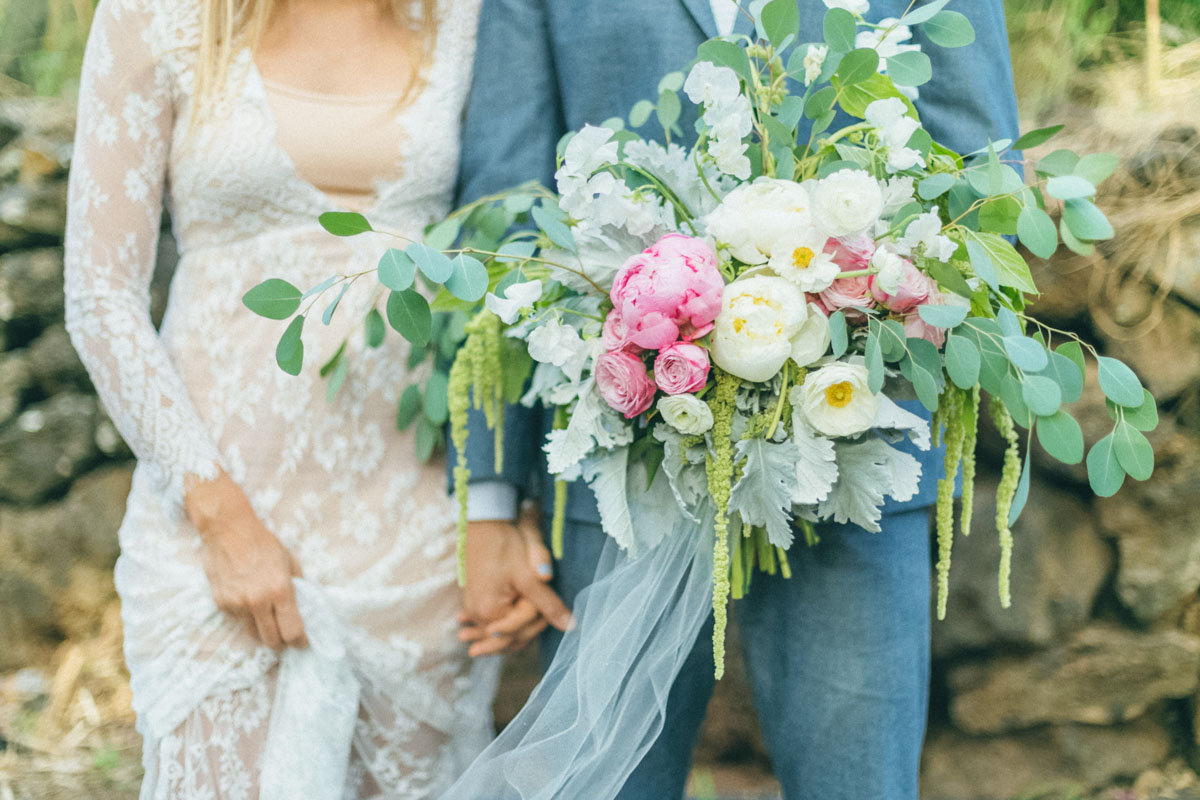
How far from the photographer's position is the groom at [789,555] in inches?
46.3

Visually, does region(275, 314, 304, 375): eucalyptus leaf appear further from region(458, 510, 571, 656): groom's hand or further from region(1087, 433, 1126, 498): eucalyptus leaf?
region(1087, 433, 1126, 498): eucalyptus leaf

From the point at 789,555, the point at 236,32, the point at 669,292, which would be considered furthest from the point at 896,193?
A: the point at 236,32

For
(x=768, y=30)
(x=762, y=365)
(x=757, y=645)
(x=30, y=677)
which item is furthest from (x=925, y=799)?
(x=30, y=677)

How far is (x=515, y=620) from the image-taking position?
4.47 feet

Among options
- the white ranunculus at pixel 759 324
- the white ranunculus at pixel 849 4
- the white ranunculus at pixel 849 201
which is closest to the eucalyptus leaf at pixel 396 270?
the white ranunculus at pixel 759 324

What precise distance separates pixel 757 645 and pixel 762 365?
1.82 ft

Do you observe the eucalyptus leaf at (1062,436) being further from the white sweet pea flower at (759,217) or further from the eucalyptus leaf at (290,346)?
the eucalyptus leaf at (290,346)

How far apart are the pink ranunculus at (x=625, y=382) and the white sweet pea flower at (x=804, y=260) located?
0.18 metres

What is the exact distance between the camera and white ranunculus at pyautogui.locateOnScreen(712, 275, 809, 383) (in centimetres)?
89

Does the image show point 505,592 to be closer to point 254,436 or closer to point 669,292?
point 254,436

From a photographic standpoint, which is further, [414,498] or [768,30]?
[414,498]

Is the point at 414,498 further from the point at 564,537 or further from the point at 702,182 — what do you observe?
the point at 702,182

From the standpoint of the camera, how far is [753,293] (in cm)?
90

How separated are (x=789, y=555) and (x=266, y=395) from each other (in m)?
0.84
